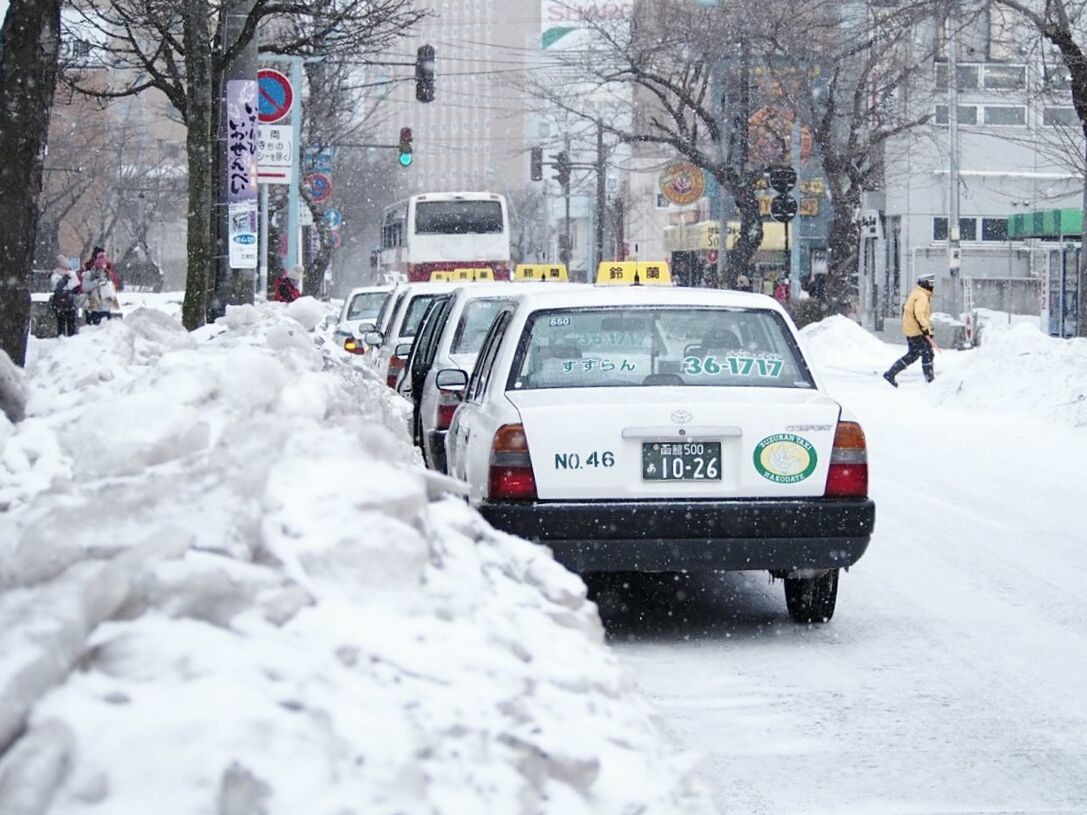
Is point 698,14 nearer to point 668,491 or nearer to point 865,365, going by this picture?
point 865,365

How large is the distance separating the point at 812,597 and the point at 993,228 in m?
51.3

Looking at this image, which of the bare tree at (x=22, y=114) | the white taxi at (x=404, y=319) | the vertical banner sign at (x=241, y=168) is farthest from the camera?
the vertical banner sign at (x=241, y=168)

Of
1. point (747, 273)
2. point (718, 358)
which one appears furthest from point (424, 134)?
point (718, 358)

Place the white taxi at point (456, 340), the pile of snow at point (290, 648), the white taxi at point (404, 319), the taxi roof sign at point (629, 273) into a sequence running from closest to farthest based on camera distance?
the pile of snow at point (290, 648)
the white taxi at point (456, 340)
the white taxi at point (404, 319)
the taxi roof sign at point (629, 273)

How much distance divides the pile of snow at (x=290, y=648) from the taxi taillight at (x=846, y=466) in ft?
13.5

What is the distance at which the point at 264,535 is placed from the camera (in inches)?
118

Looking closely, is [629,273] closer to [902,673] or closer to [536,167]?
[902,673]

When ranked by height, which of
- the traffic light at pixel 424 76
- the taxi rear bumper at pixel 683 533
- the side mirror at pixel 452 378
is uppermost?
the traffic light at pixel 424 76

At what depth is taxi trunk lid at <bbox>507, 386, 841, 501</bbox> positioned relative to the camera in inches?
289

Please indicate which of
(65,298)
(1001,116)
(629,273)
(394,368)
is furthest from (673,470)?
(1001,116)

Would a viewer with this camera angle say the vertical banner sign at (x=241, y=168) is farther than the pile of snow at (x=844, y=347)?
No

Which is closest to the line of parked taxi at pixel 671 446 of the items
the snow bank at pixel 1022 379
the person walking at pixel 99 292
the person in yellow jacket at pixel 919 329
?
the snow bank at pixel 1022 379

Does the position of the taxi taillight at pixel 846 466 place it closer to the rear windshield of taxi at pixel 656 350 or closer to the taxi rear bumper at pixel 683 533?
the taxi rear bumper at pixel 683 533

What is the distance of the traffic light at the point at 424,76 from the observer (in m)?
30.9
